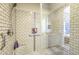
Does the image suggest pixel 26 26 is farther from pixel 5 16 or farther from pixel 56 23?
pixel 56 23

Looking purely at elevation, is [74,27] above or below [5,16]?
below

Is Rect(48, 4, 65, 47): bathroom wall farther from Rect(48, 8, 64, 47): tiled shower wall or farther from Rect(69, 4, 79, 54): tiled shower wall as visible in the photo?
Rect(69, 4, 79, 54): tiled shower wall

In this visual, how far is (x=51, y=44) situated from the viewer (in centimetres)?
153

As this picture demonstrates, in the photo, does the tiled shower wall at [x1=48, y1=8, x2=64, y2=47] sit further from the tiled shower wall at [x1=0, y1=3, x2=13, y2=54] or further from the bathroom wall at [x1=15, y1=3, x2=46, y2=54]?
the tiled shower wall at [x1=0, y1=3, x2=13, y2=54]

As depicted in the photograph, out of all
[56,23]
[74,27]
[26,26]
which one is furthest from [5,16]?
[74,27]

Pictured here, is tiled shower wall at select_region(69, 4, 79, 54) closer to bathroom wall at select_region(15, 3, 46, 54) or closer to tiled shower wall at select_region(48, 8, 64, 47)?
tiled shower wall at select_region(48, 8, 64, 47)

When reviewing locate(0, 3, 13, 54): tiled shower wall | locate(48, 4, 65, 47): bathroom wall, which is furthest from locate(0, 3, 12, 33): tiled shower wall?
locate(48, 4, 65, 47): bathroom wall

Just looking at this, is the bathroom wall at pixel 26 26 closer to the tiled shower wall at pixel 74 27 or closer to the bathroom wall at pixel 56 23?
the bathroom wall at pixel 56 23

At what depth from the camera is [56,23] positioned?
1.55 m

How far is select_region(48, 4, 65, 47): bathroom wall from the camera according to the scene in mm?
1535

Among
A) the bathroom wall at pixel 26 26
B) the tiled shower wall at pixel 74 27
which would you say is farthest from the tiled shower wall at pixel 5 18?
the tiled shower wall at pixel 74 27

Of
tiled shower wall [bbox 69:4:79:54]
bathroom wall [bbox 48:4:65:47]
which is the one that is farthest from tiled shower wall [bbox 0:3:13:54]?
tiled shower wall [bbox 69:4:79:54]

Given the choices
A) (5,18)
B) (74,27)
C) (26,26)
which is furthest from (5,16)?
(74,27)
